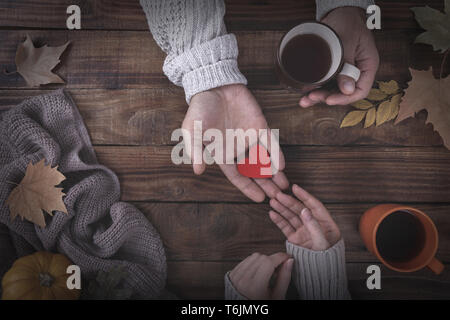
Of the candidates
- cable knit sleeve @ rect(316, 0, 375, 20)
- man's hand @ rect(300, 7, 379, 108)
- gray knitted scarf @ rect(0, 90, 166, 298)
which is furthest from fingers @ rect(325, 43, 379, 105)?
gray knitted scarf @ rect(0, 90, 166, 298)

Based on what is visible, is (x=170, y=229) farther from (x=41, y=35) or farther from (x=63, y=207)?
(x=41, y=35)

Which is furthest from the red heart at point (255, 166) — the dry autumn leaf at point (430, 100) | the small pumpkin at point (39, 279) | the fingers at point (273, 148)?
the small pumpkin at point (39, 279)

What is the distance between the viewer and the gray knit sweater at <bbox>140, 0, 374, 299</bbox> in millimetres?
718

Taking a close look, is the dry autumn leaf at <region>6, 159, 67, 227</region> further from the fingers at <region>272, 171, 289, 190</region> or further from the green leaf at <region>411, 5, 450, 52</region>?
the green leaf at <region>411, 5, 450, 52</region>

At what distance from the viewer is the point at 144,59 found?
78cm

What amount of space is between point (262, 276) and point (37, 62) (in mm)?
764

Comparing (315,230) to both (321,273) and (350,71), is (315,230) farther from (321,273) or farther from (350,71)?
(350,71)

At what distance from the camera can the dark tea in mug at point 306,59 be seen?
70 centimetres

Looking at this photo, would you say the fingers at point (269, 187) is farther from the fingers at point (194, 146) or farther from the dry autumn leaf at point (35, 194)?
the dry autumn leaf at point (35, 194)

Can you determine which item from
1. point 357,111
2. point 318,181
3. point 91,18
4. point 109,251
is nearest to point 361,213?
point 318,181

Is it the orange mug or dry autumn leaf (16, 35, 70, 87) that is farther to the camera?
dry autumn leaf (16, 35, 70, 87)

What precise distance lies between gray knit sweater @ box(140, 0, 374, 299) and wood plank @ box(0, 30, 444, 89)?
1.9 inches

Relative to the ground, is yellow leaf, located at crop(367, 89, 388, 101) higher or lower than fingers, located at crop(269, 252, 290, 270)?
higher

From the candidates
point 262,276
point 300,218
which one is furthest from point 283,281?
point 300,218
